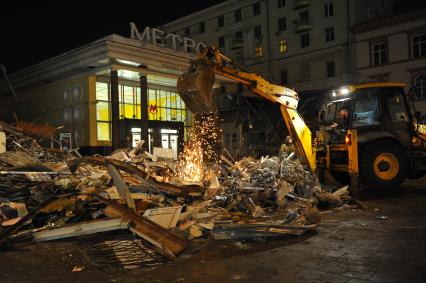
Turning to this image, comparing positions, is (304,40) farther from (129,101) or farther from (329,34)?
(129,101)

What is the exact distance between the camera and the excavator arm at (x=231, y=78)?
29.7ft

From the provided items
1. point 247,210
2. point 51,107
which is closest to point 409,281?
point 247,210

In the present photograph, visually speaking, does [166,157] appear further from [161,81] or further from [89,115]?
[161,81]

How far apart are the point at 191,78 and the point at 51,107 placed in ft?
62.4

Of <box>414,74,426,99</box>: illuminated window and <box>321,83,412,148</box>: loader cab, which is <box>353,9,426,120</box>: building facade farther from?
<box>321,83,412,148</box>: loader cab

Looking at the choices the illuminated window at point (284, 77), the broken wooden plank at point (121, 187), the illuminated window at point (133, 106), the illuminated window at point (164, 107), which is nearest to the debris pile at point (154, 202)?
the broken wooden plank at point (121, 187)

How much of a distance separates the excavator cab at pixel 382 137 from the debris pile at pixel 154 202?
1.21 meters

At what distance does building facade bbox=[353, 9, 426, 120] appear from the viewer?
98.0ft

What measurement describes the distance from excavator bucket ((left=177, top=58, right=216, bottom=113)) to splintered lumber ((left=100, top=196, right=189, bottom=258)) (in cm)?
337

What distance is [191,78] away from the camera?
9078 mm

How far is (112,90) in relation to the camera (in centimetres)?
2047

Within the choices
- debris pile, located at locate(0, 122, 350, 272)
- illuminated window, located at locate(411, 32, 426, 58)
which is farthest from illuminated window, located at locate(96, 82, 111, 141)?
illuminated window, located at locate(411, 32, 426, 58)

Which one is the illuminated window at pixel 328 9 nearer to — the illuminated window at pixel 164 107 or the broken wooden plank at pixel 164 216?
the illuminated window at pixel 164 107

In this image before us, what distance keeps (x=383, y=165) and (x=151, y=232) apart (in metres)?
6.98
